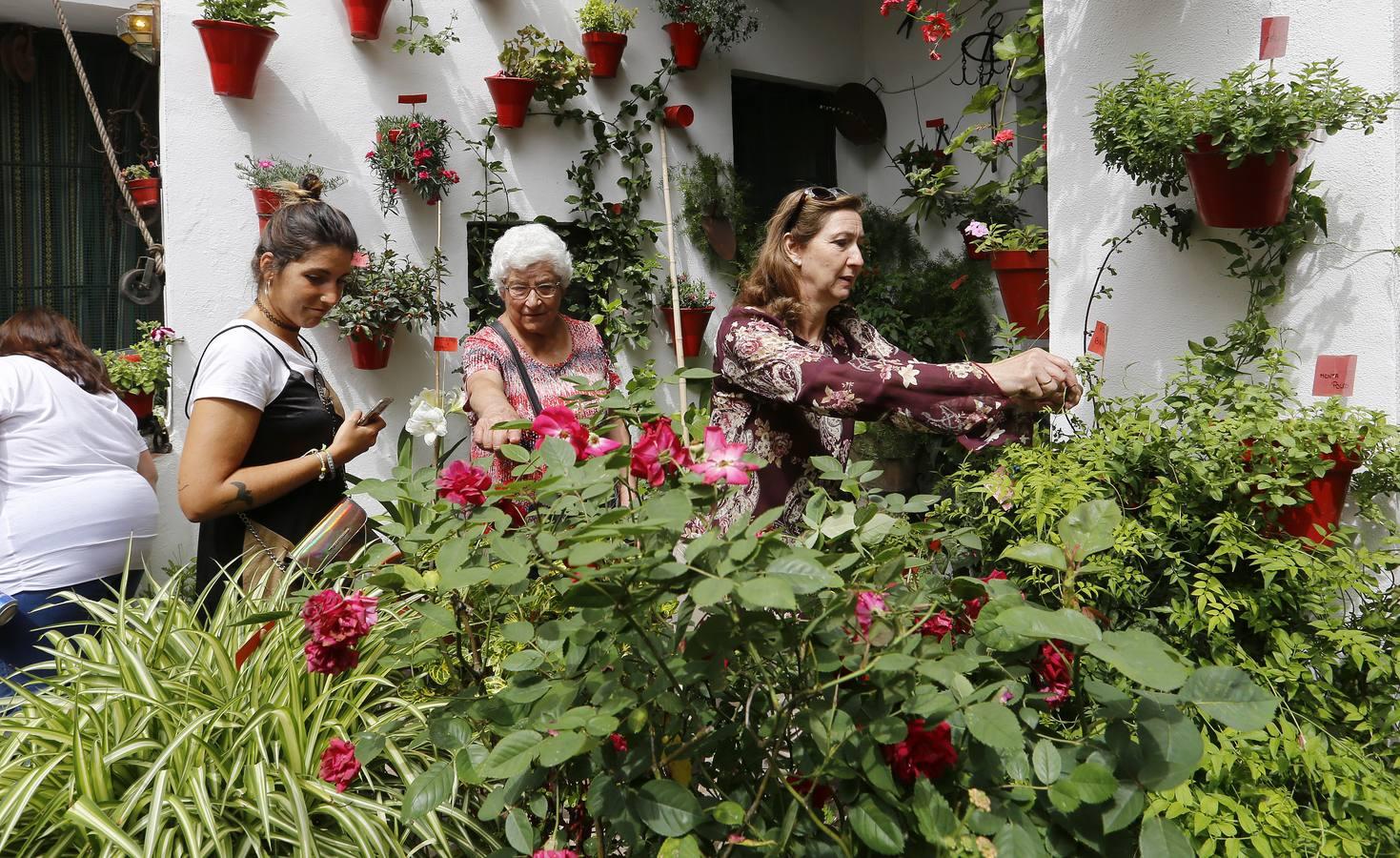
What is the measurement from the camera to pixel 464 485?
4.56 feet

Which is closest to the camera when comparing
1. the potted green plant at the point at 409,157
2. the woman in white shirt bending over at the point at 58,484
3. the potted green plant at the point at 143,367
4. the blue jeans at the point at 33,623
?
the blue jeans at the point at 33,623

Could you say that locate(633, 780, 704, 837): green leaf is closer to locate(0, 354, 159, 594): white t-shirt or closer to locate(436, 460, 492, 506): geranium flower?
locate(436, 460, 492, 506): geranium flower

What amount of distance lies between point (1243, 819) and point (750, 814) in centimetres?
80

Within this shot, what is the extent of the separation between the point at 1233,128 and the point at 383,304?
3604 mm

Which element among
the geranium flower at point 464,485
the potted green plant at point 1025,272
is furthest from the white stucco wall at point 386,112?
the geranium flower at point 464,485

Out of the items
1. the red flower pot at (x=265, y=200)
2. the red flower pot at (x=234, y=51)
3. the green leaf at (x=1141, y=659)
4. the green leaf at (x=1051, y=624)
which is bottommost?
the green leaf at (x=1141, y=659)

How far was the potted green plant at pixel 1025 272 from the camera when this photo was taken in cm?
361

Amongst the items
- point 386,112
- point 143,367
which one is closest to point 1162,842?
point 143,367

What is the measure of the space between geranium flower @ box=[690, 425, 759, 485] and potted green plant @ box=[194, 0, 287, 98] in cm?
397

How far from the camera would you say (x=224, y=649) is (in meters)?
1.86

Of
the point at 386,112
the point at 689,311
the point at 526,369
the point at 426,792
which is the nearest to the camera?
the point at 426,792

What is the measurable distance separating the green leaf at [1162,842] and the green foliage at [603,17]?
5.13 metres

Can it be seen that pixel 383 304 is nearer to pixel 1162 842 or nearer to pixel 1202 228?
pixel 1202 228

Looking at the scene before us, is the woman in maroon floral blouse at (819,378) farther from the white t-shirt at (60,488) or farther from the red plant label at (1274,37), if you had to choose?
the white t-shirt at (60,488)
